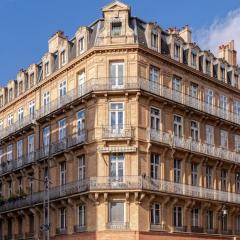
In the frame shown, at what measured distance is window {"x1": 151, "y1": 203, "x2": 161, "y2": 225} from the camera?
145ft

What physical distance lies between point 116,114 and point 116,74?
3.12 metres

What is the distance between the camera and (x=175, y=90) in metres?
48.1

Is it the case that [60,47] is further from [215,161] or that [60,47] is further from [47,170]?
[215,161]

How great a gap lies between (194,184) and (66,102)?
40.1 ft

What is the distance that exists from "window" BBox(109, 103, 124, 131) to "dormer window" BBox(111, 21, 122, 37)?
5.47 meters

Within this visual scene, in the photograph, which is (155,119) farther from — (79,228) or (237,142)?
(237,142)

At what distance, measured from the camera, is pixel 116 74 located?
149 ft

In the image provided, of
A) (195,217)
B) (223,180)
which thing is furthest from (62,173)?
(223,180)

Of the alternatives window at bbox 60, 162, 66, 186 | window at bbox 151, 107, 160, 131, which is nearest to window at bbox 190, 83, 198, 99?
window at bbox 151, 107, 160, 131

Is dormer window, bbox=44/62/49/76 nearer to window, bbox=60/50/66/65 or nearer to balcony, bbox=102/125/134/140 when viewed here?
window, bbox=60/50/66/65

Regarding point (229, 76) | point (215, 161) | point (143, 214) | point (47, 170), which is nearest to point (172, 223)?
point (143, 214)

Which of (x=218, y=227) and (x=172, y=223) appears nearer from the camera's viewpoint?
(x=172, y=223)

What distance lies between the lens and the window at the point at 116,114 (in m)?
44.6

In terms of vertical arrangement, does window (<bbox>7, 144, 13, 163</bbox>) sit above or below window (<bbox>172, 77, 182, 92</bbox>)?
below
